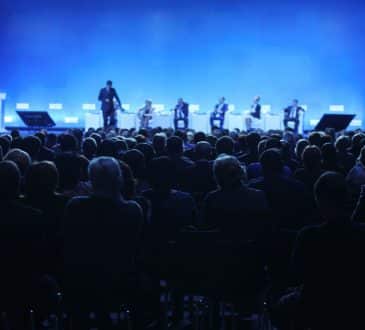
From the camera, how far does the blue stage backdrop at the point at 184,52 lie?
77.3ft

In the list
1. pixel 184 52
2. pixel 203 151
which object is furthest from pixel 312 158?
pixel 184 52

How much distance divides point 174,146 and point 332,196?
408 centimetres

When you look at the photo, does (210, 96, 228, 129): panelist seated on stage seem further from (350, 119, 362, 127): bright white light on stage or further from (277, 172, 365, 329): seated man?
(277, 172, 365, 329): seated man

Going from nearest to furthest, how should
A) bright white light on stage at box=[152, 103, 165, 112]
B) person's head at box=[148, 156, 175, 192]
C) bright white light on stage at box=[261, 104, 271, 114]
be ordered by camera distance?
person's head at box=[148, 156, 175, 192]
bright white light on stage at box=[152, 103, 165, 112]
bright white light on stage at box=[261, 104, 271, 114]

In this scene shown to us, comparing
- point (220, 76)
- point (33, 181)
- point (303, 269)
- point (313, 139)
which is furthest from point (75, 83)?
point (303, 269)

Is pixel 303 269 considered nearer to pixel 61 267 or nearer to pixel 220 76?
pixel 61 267

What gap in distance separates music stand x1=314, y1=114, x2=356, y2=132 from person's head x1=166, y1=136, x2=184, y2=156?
11657mm

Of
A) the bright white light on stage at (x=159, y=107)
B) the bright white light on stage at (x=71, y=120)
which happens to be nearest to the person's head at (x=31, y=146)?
the bright white light on stage at (x=159, y=107)

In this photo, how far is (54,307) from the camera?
4250 millimetres

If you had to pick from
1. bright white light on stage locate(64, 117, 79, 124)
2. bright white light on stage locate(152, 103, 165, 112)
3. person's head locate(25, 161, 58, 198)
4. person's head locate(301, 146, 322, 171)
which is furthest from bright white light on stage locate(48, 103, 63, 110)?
person's head locate(25, 161, 58, 198)

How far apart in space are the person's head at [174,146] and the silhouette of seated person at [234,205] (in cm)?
237

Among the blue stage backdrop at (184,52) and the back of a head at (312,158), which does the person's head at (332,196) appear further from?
the blue stage backdrop at (184,52)

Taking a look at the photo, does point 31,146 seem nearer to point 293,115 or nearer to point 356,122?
point 293,115

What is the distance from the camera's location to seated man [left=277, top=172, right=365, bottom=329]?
3.44 m
